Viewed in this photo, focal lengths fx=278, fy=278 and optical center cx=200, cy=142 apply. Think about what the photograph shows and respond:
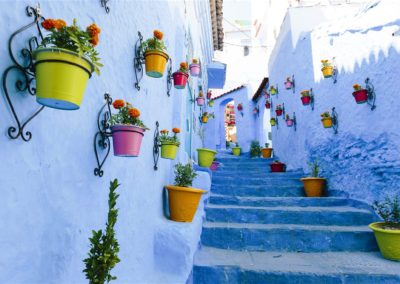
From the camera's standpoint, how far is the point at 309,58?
20.8 ft

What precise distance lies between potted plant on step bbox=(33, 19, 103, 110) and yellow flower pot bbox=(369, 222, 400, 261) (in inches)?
140

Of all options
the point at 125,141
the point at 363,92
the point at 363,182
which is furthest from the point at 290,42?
the point at 125,141

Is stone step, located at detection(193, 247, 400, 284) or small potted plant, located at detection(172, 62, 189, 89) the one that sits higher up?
small potted plant, located at detection(172, 62, 189, 89)

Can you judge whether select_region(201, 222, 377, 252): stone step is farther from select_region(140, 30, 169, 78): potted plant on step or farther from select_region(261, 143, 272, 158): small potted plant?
select_region(261, 143, 272, 158): small potted plant

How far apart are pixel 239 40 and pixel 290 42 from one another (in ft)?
46.5

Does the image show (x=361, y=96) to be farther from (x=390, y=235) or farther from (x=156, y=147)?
(x=156, y=147)

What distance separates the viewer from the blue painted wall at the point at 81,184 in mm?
1101

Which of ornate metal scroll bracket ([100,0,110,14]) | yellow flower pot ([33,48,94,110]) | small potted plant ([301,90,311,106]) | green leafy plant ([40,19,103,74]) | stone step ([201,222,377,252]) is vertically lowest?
stone step ([201,222,377,252])

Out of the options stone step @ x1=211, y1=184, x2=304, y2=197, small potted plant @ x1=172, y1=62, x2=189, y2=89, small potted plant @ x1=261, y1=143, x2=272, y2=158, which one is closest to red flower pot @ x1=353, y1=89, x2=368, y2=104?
stone step @ x1=211, y1=184, x2=304, y2=197

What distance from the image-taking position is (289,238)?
363 centimetres

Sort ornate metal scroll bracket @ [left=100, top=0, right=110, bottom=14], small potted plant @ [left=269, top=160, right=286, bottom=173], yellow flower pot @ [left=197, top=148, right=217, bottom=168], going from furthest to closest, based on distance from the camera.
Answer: small potted plant @ [left=269, top=160, right=286, bottom=173] → yellow flower pot @ [left=197, top=148, right=217, bottom=168] → ornate metal scroll bracket @ [left=100, top=0, right=110, bottom=14]

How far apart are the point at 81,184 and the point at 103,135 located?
377mm

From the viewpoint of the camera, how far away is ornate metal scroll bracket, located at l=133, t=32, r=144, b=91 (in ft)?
8.12

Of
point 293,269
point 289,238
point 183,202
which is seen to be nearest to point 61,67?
point 183,202
